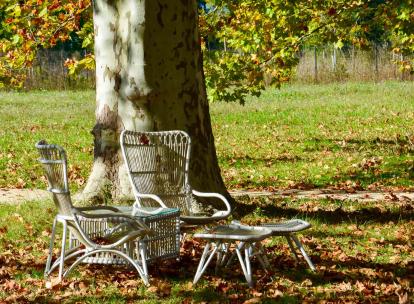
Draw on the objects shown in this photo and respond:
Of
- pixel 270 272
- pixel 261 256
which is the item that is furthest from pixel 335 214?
pixel 270 272

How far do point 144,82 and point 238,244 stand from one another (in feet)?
10.2

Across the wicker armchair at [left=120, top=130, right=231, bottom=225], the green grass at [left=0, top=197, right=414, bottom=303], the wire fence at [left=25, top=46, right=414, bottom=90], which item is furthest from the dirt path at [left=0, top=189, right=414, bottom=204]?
the wire fence at [left=25, top=46, right=414, bottom=90]

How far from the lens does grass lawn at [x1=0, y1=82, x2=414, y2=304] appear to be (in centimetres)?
654

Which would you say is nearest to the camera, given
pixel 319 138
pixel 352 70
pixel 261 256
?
pixel 261 256

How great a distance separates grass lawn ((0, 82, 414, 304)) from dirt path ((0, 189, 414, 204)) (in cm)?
44

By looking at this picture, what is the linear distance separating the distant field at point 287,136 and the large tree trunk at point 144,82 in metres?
3.31

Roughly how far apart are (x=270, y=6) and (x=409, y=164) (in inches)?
142

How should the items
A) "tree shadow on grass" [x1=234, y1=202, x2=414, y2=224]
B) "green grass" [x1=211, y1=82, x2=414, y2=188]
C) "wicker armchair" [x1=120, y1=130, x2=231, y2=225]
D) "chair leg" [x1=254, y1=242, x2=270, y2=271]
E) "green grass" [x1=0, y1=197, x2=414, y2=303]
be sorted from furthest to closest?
"green grass" [x1=211, y1=82, x2=414, y2=188] < "tree shadow on grass" [x1=234, y1=202, x2=414, y2=224] < "wicker armchair" [x1=120, y1=130, x2=231, y2=225] < "chair leg" [x1=254, y1=242, x2=270, y2=271] < "green grass" [x1=0, y1=197, x2=414, y2=303]

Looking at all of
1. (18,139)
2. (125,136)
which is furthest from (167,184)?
(18,139)

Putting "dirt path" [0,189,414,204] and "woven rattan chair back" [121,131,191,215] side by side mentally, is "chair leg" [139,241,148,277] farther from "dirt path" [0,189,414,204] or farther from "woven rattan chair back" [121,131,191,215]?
"dirt path" [0,189,414,204]

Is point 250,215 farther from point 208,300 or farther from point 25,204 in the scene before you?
point 208,300

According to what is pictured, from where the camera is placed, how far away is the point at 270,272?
6984 millimetres

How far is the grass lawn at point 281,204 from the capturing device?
6535 mm

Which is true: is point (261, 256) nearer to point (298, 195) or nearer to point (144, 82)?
point (144, 82)
